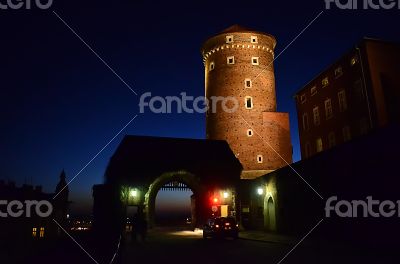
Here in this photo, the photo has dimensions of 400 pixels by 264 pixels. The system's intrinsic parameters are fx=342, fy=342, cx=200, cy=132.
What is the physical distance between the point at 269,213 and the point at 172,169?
9.26 m

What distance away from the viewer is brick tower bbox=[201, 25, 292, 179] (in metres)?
42.0

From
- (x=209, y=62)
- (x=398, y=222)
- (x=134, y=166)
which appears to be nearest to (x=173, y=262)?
(x=398, y=222)

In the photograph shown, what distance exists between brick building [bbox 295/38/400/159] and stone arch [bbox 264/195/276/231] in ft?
28.7

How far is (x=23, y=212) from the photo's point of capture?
47.7m

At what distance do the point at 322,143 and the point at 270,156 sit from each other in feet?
30.1

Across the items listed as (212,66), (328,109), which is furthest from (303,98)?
(212,66)

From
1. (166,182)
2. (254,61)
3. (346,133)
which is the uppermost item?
(254,61)

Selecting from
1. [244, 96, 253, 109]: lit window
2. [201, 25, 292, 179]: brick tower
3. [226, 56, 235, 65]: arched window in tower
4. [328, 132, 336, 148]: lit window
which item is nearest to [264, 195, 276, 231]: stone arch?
[328, 132, 336, 148]: lit window

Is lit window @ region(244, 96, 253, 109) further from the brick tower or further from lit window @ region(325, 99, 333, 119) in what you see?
lit window @ region(325, 99, 333, 119)

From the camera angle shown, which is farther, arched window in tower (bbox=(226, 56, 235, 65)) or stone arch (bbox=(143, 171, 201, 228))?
arched window in tower (bbox=(226, 56, 235, 65))

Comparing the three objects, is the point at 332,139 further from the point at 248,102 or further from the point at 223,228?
the point at 223,228

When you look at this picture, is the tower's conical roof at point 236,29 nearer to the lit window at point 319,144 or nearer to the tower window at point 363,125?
the lit window at point 319,144

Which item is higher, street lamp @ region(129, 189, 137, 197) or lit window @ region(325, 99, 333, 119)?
lit window @ region(325, 99, 333, 119)

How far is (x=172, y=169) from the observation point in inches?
1213
